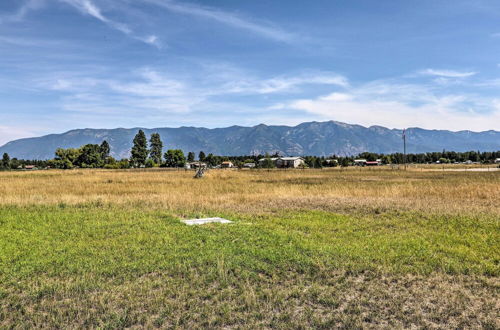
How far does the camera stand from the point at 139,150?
11806cm

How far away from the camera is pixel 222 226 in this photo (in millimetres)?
12125

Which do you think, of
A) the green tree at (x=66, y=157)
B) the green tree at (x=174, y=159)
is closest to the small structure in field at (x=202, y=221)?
the green tree at (x=66, y=157)

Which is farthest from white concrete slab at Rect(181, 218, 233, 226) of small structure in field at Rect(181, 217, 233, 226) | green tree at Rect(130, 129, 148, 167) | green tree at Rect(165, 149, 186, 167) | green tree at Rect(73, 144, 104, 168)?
green tree at Rect(165, 149, 186, 167)

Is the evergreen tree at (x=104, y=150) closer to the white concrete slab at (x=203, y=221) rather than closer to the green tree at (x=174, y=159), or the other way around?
the green tree at (x=174, y=159)

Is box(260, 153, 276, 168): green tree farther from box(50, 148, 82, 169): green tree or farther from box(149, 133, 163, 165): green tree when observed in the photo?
box(50, 148, 82, 169): green tree

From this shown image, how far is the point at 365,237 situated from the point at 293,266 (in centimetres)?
376

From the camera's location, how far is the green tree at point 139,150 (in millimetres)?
117162

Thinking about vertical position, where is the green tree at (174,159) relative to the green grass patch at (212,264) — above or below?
above

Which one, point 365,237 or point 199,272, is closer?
point 199,272

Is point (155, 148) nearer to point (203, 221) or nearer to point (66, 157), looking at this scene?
point (66, 157)

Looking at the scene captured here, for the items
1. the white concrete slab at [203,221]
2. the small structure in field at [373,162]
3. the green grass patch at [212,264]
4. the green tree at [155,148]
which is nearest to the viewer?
the green grass patch at [212,264]

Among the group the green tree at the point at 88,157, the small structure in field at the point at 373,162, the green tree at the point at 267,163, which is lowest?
the small structure in field at the point at 373,162

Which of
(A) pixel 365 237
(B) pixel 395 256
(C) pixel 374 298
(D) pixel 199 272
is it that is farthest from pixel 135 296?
(A) pixel 365 237

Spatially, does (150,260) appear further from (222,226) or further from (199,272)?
(222,226)
